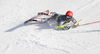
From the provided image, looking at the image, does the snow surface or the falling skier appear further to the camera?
the falling skier

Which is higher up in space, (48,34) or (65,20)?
(65,20)

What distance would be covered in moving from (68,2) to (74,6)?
913mm

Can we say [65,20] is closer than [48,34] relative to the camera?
No

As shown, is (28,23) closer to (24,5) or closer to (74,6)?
(24,5)

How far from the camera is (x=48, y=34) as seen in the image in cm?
719

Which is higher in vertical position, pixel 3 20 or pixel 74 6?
pixel 74 6

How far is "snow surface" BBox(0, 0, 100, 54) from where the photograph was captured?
20.0ft

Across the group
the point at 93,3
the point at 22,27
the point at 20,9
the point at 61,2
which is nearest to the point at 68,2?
the point at 61,2

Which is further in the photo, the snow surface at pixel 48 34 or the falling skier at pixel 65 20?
the falling skier at pixel 65 20

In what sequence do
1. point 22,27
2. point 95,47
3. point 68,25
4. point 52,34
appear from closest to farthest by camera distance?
1. point 95,47
2. point 52,34
3. point 68,25
4. point 22,27

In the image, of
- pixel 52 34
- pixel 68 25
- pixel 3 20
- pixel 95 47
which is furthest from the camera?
pixel 3 20

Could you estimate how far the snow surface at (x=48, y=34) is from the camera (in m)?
6.10

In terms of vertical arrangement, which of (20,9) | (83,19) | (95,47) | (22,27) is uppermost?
(20,9)

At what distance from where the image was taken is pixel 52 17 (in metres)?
8.52
